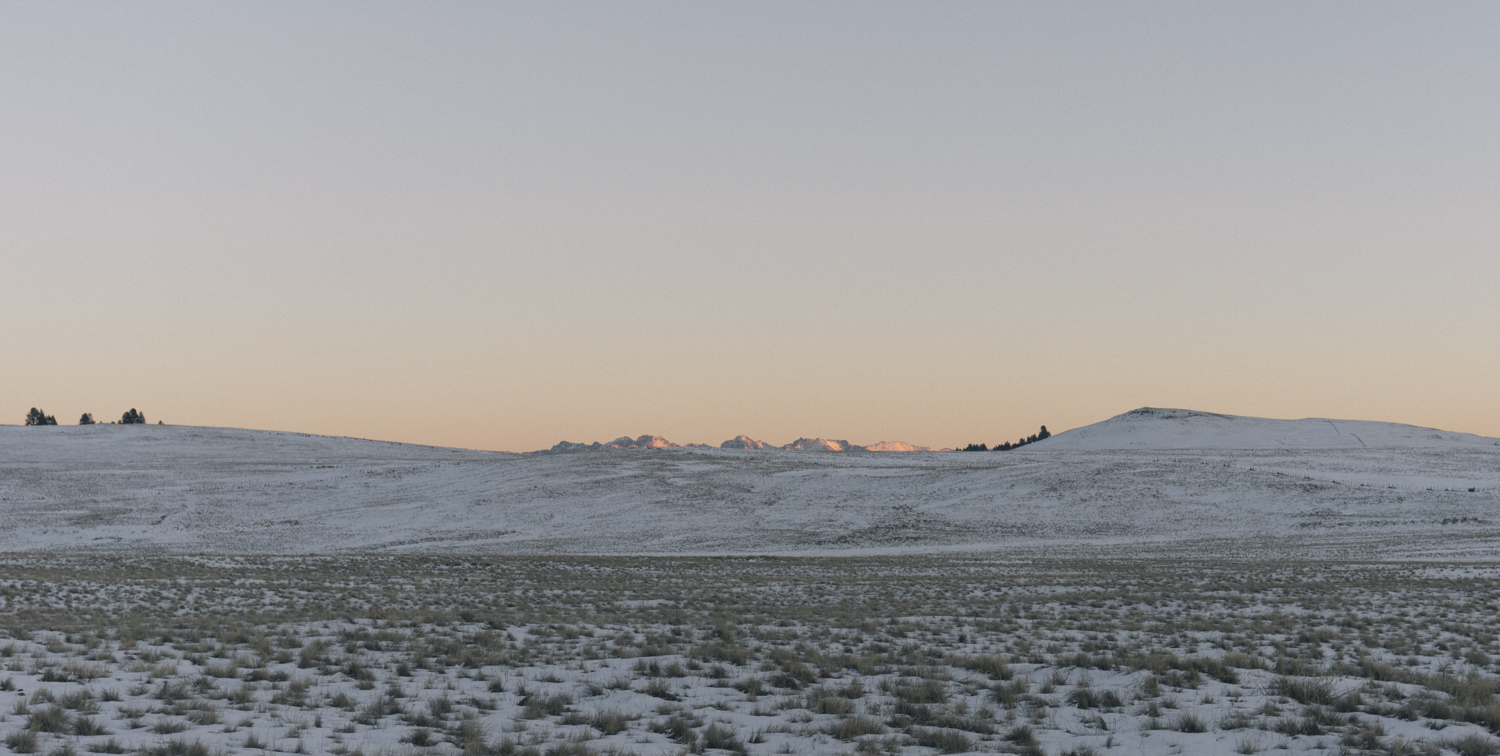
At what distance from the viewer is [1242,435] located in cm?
13825

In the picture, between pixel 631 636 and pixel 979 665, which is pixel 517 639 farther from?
pixel 979 665

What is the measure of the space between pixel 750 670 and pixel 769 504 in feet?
→ 186

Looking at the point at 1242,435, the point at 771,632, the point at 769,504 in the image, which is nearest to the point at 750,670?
the point at 771,632

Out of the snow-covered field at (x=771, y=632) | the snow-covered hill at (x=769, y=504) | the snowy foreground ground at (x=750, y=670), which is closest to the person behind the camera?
the snowy foreground ground at (x=750, y=670)

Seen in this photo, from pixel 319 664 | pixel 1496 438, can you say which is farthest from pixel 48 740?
pixel 1496 438

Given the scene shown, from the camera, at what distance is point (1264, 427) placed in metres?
145

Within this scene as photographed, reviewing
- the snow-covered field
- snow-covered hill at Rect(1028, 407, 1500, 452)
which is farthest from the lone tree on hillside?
snow-covered hill at Rect(1028, 407, 1500, 452)

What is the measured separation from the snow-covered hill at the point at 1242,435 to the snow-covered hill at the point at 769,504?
28.3 meters

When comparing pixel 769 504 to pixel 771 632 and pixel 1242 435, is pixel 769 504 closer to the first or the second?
pixel 771 632

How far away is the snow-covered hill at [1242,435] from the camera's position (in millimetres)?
128375

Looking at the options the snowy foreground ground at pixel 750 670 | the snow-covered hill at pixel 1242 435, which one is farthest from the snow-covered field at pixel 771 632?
the snow-covered hill at pixel 1242 435

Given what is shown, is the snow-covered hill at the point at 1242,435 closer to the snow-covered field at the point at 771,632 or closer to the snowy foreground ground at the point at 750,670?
the snow-covered field at the point at 771,632

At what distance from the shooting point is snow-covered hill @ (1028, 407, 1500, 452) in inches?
5054

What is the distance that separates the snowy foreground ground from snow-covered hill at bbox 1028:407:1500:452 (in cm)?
11032
